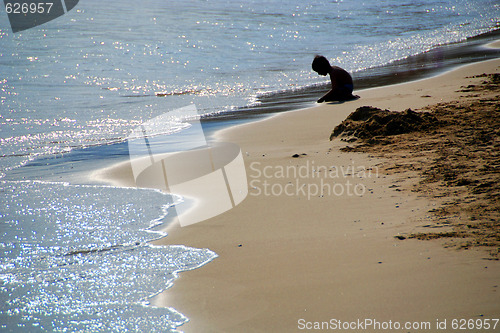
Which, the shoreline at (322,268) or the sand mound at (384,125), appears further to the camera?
the sand mound at (384,125)

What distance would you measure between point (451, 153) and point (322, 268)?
2201 millimetres

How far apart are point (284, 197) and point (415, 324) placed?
1.86 meters

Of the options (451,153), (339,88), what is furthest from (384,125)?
(339,88)

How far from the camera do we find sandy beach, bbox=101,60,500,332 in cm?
225

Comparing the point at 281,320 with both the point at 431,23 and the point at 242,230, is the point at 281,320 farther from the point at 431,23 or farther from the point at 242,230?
the point at 431,23

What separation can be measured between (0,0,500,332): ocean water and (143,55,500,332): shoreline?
18 centimetres

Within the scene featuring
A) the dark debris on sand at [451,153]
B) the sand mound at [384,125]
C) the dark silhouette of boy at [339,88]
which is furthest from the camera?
the dark silhouette of boy at [339,88]

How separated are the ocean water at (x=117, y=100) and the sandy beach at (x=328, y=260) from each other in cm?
21

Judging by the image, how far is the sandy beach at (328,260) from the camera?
2250 mm

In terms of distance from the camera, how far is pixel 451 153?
14.2 feet

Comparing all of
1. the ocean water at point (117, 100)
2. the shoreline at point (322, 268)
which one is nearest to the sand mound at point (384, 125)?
the shoreline at point (322, 268)

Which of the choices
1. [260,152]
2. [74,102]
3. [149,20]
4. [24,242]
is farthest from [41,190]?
[149,20]

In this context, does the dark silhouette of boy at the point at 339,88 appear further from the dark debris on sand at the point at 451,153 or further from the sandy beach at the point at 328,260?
the sandy beach at the point at 328,260

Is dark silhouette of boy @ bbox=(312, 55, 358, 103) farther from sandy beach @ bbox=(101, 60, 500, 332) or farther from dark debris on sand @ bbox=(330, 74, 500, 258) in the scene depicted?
sandy beach @ bbox=(101, 60, 500, 332)
